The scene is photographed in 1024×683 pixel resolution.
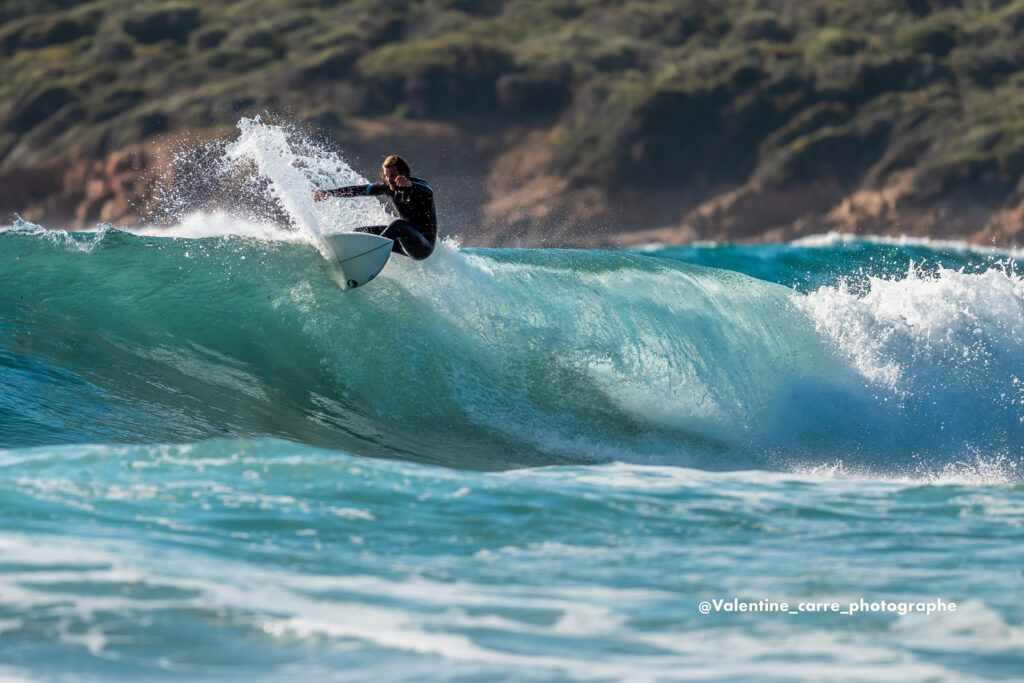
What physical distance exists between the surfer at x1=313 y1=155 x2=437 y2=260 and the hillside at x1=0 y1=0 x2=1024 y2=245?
34.3m

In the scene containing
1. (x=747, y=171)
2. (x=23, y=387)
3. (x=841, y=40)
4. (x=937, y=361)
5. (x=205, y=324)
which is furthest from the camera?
(x=841, y=40)

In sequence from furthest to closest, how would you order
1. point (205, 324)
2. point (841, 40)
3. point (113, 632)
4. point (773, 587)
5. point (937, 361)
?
point (841, 40) < point (937, 361) < point (205, 324) < point (773, 587) < point (113, 632)

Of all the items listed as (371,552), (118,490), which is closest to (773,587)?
(371,552)

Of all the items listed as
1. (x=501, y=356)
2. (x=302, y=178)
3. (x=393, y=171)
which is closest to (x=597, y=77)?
(x=501, y=356)

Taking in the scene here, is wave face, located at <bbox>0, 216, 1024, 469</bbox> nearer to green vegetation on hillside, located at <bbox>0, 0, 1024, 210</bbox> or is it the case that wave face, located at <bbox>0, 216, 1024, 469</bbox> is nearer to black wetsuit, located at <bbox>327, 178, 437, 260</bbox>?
black wetsuit, located at <bbox>327, 178, 437, 260</bbox>

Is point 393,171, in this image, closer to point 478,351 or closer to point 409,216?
point 409,216

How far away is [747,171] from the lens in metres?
46.7

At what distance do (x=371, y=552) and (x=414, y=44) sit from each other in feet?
163

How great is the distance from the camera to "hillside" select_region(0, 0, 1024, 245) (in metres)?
44.8

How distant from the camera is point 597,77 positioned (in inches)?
1999

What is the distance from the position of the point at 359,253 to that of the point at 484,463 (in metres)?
1.94

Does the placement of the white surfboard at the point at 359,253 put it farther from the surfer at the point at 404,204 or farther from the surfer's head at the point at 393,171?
the surfer's head at the point at 393,171

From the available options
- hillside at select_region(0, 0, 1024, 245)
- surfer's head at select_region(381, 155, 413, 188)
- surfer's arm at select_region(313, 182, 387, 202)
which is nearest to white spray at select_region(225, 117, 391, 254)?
surfer's arm at select_region(313, 182, 387, 202)

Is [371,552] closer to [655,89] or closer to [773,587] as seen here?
[773,587]
